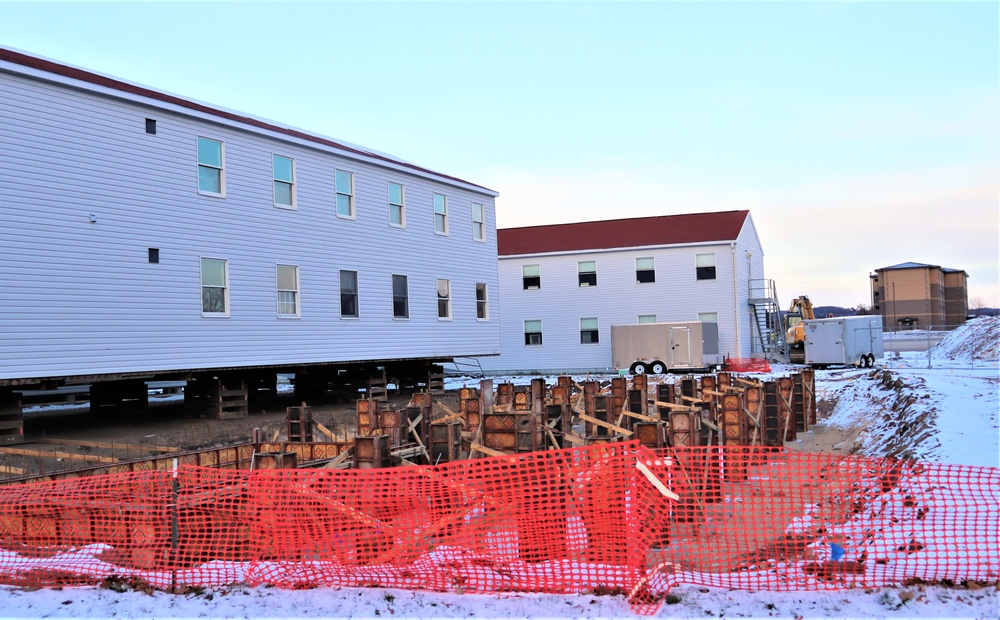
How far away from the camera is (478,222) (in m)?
32.2

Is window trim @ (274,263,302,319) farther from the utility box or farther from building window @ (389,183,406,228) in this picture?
the utility box

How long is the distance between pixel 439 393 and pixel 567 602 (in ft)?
77.7

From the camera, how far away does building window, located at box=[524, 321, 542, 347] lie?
4381cm

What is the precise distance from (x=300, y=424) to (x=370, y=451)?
14.0 feet

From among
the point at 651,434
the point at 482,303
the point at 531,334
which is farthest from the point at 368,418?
the point at 531,334

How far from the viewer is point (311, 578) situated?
7258 millimetres

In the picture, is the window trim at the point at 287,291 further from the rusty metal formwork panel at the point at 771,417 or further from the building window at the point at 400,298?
the rusty metal formwork panel at the point at 771,417

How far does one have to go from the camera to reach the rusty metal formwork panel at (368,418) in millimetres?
Result: 15070

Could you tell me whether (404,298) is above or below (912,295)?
below

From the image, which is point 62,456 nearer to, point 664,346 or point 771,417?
point 771,417

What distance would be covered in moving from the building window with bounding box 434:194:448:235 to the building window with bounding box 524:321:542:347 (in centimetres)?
1452

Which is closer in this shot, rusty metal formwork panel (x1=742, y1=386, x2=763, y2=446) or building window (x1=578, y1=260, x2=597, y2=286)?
rusty metal formwork panel (x1=742, y1=386, x2=763, y2=446)

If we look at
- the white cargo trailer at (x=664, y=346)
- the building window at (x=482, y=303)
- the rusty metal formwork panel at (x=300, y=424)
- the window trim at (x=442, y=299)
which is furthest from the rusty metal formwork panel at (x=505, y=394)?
the white cargo trailer at (x=664, y=346)

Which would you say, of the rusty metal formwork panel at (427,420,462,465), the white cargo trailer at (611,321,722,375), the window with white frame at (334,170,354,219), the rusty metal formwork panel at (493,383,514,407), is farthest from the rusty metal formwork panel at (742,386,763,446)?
the white cargo trailer at (611,321,722,375)
